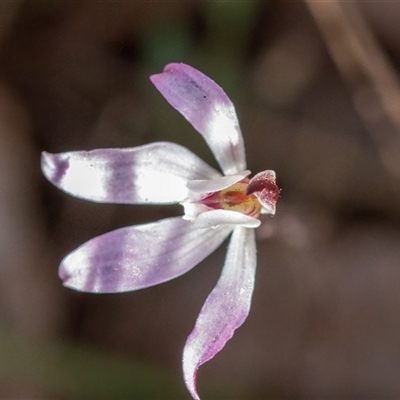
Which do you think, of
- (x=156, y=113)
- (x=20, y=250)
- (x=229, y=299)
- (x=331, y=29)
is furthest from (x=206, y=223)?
(x=331, y=29)

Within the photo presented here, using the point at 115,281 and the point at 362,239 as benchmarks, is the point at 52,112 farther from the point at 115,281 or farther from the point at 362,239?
the point at 362,239

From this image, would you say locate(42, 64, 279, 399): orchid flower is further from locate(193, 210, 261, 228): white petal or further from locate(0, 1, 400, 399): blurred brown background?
locate(0, 1, 400, 399): blurred brown background

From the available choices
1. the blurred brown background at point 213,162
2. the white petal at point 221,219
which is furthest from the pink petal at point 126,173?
the blurred brown background at point 213,162

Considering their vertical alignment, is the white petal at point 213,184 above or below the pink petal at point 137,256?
above

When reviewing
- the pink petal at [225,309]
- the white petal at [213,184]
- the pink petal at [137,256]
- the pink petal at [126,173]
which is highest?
the pink petal at [126,173]

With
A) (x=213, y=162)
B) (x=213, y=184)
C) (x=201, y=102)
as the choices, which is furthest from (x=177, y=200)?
(x=213, y=162)

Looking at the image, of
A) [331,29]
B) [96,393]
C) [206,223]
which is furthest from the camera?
[331,29]

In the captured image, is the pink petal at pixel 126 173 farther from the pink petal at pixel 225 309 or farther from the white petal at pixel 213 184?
the pink petal at pixel 225 309

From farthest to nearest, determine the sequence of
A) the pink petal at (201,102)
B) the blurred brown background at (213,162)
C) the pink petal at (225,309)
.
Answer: the blurred brown background at (213,162)
the pink petal at (201,102)
the pink petal at (225,309)
